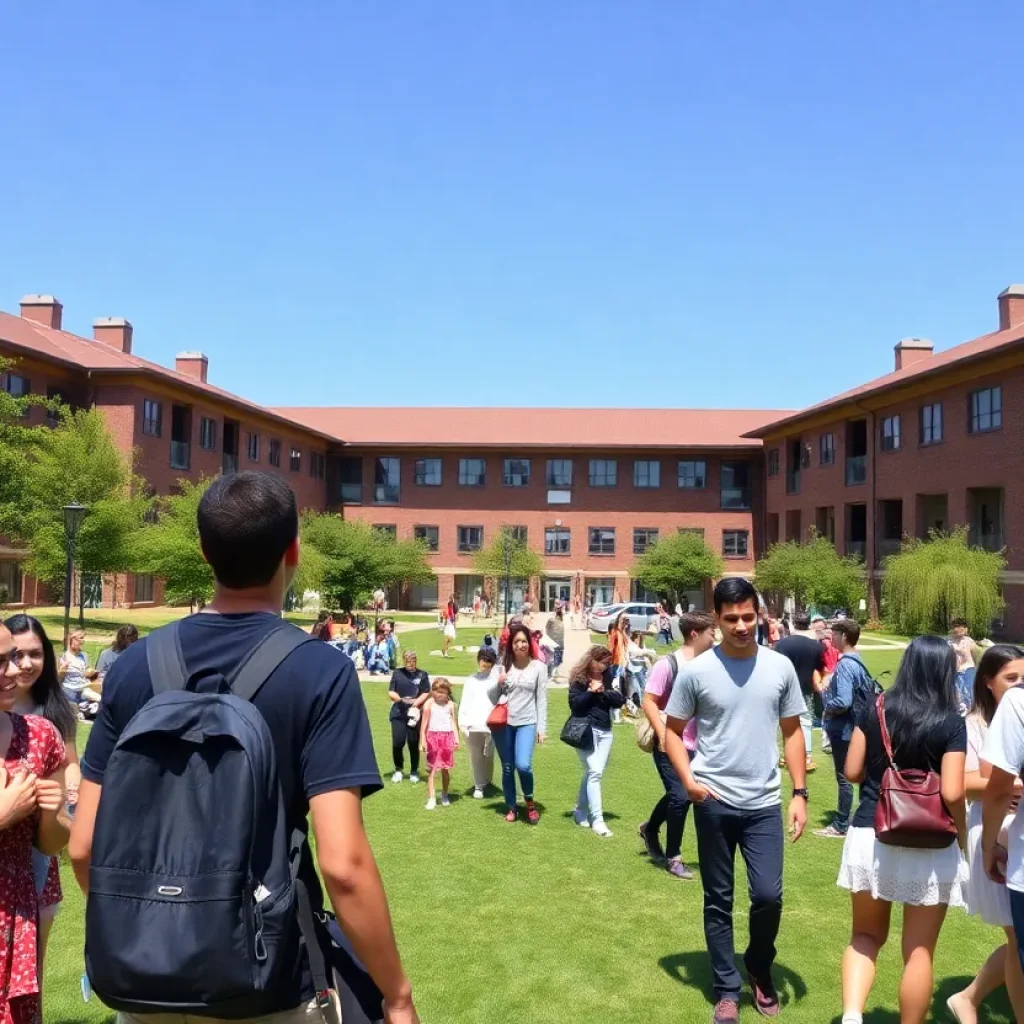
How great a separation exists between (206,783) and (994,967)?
13.5 ft

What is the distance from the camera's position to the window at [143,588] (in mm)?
41969

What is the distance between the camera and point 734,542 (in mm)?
58625

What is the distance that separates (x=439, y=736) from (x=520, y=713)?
1361 mm

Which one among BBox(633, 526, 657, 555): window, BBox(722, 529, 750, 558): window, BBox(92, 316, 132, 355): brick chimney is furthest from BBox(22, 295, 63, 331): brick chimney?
BBox(722, 529, 750, 558): window

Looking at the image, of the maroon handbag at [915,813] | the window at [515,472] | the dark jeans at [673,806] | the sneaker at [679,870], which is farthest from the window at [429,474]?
the maroon handbag at [915,813]

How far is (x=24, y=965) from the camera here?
286cm

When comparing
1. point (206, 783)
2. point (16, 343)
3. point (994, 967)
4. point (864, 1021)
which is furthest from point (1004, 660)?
point (16, 343)

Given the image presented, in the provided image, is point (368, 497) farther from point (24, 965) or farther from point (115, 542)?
point (24, 965)

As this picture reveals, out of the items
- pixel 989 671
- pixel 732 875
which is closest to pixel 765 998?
pixel 732 875

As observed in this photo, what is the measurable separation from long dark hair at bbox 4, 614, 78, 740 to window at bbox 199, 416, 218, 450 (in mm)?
44423

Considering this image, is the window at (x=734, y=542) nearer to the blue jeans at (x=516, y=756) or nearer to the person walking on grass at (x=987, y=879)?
the blue jeans at (x=516, y=756)

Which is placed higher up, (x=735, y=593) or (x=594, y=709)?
(x=735, y=593)

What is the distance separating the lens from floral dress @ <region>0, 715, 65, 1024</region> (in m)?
2.84

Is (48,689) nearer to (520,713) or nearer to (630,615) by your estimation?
(520,713)
